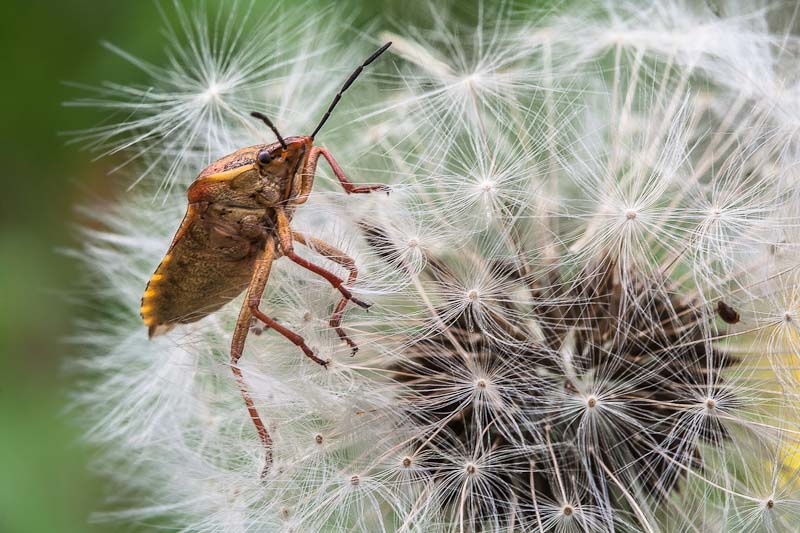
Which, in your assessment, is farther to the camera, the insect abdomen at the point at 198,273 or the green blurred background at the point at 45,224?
the green blurred background at the point at 45,224

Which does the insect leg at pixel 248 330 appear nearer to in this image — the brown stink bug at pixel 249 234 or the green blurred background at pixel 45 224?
the brown stink bug at pixel 249 234

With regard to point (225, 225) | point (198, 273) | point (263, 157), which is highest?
point (263, 157)

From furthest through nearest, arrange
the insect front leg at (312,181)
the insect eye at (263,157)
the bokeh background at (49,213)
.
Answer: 1. the bokeh background at (49,213)
2. the insect front leg at (312,181)
3. the insect eye at (263,157)

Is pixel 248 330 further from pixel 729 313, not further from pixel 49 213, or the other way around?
pixel 49 213

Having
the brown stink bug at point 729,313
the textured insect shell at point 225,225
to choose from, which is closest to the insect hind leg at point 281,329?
the textured insect shell at point 225,225

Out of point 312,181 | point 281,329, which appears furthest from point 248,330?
point 312,181

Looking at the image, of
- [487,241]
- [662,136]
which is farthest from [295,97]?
[662,136]

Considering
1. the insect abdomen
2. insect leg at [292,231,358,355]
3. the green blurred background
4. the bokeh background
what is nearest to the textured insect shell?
the insect abdomen
